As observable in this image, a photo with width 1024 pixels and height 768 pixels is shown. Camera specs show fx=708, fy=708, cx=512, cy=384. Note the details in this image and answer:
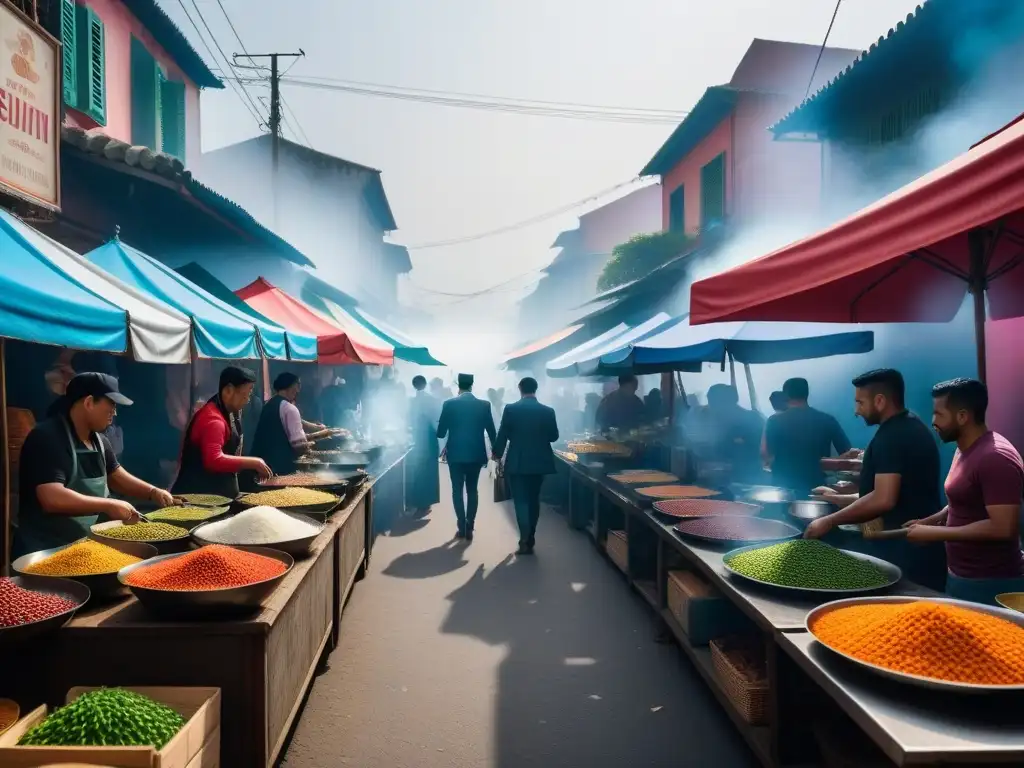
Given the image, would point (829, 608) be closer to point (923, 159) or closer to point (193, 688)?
point (193, 688)

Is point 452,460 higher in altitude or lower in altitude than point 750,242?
lower

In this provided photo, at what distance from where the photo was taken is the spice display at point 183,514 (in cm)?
429

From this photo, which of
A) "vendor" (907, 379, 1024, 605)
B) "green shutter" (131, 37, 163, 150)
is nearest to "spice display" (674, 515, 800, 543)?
"vendor" (907, 379, 1024, 605)

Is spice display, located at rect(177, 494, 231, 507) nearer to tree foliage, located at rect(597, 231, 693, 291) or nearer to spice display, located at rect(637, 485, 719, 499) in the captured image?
spice display, located at rect(637, 485, 719, 499)

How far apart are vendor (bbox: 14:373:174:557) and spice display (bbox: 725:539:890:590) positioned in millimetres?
3437

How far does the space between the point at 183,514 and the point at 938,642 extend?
4.05 metres

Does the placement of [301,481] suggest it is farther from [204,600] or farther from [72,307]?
[204,600]

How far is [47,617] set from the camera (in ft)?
9.00

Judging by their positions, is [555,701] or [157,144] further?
[157,144]

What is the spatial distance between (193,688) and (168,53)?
12.8 m

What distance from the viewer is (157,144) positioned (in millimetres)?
11531

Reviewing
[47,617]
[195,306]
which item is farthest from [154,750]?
[195,306]

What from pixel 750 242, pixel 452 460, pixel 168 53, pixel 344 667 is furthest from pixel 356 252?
pixel 344 667

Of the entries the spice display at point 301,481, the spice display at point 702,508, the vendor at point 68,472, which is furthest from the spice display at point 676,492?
the vendor at point 68,472
